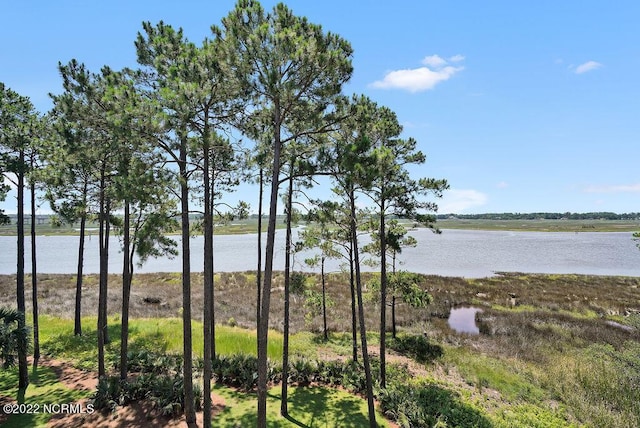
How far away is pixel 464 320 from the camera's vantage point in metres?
26.7

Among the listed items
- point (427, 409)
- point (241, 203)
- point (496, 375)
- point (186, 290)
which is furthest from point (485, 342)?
point (186, 290)

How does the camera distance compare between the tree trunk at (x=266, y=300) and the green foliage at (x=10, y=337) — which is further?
the tree trunk at (x=266, y=300)

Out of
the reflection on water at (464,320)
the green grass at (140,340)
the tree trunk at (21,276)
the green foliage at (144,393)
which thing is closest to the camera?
the green foliage at (144,393)

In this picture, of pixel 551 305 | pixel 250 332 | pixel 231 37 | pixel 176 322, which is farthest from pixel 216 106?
pixel 551 305

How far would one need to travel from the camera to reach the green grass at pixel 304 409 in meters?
10.9

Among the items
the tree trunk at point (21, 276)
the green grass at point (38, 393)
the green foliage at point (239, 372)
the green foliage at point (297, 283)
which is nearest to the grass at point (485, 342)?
the green foliage at point (239, 372)

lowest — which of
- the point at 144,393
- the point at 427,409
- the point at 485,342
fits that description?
the point at 485,342

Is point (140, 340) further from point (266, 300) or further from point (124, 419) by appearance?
point (266, 300)

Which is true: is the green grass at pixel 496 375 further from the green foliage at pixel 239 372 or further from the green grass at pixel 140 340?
the green foliage at pixel 239 372

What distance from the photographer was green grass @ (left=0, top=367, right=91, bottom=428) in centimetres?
1023

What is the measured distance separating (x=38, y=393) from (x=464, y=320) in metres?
25.7

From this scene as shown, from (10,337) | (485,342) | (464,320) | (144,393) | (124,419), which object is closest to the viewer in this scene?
(10,337)

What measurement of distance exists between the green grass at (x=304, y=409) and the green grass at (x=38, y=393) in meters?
4.95

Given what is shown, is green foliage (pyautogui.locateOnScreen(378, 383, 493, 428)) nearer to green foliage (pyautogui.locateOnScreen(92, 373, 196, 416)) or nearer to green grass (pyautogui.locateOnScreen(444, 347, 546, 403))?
green grass (pyautogui.locateOnScreen(444, 347, 546, 403))
